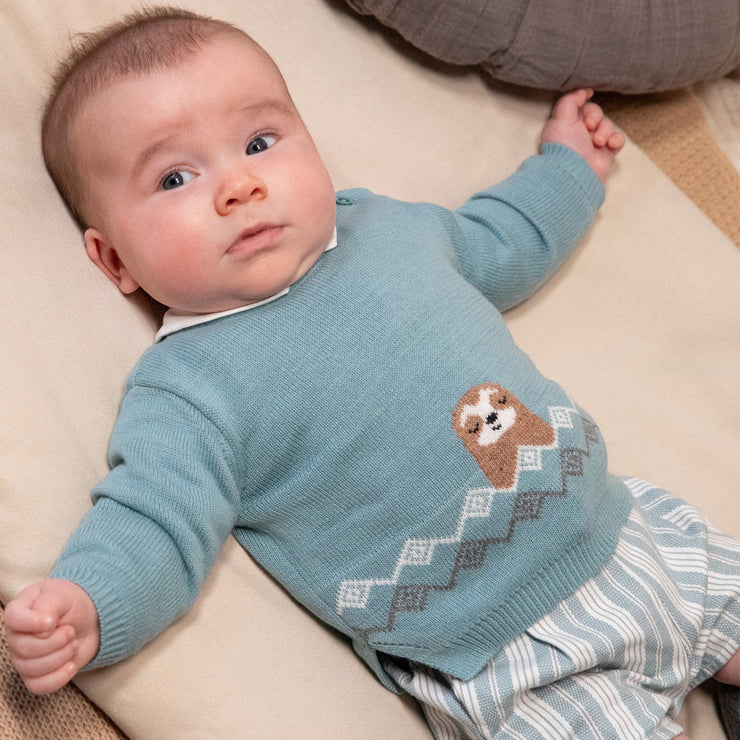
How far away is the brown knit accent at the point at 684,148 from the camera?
5.43ft

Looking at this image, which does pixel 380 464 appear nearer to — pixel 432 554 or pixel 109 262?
pixel 432 554

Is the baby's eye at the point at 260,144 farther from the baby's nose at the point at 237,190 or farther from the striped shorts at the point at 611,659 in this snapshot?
the striped shorts at the point at 611,659

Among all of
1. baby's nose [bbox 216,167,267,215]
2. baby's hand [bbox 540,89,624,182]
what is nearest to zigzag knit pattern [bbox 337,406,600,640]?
baby's nose [bbox 216,167,267,215]

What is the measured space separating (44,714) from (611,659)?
664 millimetres

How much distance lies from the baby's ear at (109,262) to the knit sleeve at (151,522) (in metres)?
0.16

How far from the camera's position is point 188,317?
1.13m

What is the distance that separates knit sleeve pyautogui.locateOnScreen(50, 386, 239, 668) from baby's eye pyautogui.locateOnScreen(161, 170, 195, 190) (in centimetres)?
25

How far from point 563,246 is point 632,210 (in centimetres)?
23

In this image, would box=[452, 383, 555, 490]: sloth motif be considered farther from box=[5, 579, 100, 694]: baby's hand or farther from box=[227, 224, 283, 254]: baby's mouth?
box=[5, 579, 100, 694]: baby's hand

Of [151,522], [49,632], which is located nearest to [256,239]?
[151,522]

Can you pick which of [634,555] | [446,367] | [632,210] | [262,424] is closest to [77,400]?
[262,424]

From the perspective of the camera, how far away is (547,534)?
1.08 metres

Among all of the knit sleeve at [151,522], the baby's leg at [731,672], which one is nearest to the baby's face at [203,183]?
the knit sleeve at [151,522]

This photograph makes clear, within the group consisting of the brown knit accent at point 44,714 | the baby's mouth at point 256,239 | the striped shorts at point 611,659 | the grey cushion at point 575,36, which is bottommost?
the brown knit accent at point 44,714
